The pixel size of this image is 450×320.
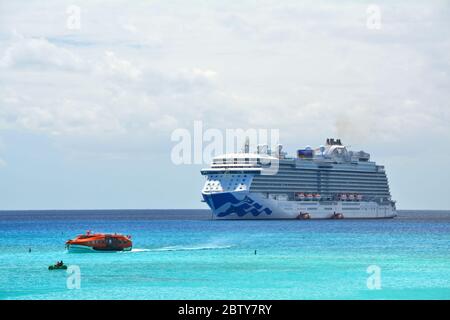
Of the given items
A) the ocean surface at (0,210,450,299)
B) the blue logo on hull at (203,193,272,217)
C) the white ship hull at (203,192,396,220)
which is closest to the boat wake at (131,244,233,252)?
the ocean surface at (0,210,450,299)

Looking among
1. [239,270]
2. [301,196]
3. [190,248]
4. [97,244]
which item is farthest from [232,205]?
[239,270]

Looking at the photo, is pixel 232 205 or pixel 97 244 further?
pixel 232 205

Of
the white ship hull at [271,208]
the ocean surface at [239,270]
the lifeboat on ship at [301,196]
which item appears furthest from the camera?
the lifeboat on ship at [301,196]

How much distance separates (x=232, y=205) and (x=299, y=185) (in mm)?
14962

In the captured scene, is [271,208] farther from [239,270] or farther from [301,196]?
[239,270]

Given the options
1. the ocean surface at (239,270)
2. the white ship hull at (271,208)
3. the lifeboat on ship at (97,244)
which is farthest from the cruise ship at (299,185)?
the lifeboat on ship at (97,244)

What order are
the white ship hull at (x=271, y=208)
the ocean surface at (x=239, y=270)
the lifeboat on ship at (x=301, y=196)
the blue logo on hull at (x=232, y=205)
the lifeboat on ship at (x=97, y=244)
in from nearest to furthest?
1. the ocean surface at (x=239, y=270)
2. the lifeboat on ship at (x=97, y=244)
3. the blue logo on hull at (x=232, y=205)
4. the white ship hull at (x=271, y=208)
5. the lifeboat on ship at (x=301, y=196)

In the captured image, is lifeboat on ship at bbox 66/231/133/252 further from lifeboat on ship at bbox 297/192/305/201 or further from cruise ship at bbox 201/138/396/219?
lifeboat on ship at bbox 297/192/305/201

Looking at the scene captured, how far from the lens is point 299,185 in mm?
136750

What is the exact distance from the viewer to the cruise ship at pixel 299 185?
127 meters

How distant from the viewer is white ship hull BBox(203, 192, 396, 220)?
413ft

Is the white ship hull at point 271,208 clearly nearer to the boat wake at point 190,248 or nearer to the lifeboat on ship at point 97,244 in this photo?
the boat wake at point 190,248

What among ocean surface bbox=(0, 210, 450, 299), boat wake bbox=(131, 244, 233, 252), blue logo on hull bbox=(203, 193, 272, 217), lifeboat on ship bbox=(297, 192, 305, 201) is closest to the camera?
ocean surface bbox=(0, 210, 450, 299)

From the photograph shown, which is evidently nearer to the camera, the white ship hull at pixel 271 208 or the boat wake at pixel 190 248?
the boat wake at pixel 190 248
